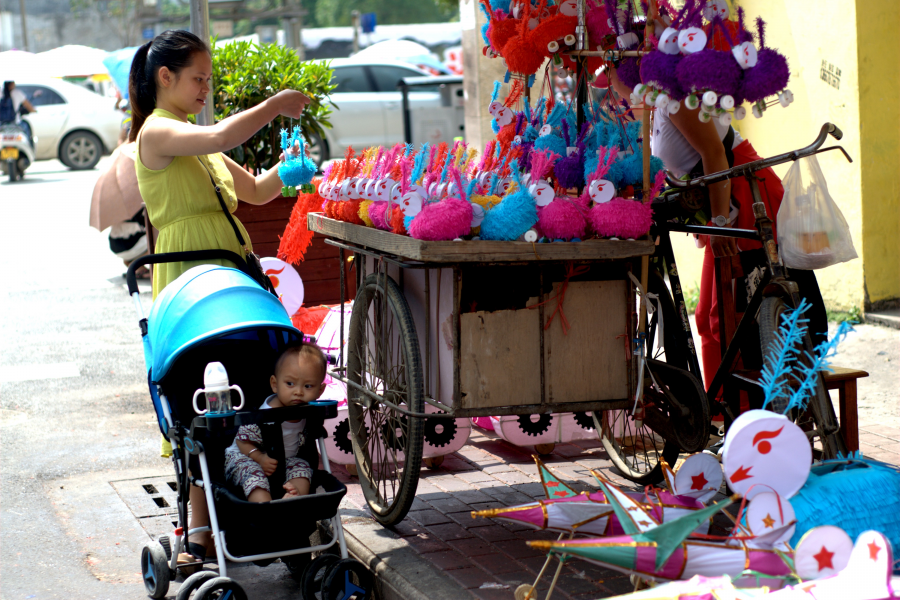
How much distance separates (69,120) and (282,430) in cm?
1940

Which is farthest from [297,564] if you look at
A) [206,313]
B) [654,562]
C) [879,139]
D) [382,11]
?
[382,11]

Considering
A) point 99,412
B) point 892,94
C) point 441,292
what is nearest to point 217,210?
point 441,292

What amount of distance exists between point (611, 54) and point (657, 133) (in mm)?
747

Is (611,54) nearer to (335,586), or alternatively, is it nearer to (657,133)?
(657,133)

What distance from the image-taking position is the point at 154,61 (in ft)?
12.6

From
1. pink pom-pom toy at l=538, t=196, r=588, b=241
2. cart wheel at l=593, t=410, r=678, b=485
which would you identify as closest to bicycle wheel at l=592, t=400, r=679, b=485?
cart wheel at l=593, t=410, r=678, b=485

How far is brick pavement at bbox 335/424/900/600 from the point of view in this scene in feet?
10.6

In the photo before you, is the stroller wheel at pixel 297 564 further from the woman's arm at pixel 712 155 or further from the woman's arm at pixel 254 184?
the woman's arm at pixel 712 155

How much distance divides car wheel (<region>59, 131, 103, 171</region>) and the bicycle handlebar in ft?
64.0

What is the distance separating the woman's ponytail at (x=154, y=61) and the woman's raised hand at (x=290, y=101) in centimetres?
45

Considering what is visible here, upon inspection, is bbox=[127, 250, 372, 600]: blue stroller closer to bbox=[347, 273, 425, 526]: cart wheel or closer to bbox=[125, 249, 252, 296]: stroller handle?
bbox=[125, 249, 252, 296]: stroller handle

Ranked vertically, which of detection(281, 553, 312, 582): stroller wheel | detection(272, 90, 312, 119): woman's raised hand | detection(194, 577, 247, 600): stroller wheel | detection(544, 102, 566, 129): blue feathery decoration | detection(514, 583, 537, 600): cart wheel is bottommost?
detection(281, 553, 312, 582): stroller wheel

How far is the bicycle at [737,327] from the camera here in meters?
3.11

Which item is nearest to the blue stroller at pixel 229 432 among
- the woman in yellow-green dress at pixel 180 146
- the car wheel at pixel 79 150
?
the woman in yellow-green dress at pixel 180 146
